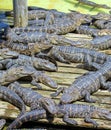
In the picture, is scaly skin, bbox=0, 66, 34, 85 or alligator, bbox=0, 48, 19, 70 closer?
scaly skin, bbox=0, 66, 34, 85

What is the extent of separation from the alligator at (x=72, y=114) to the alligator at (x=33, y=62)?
61.8 inches

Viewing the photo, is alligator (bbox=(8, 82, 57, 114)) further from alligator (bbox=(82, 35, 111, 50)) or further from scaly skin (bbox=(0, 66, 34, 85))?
alligator (bbox=(82, 35, 111, 50))

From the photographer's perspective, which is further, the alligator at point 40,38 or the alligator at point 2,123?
the alligator at point 40,38

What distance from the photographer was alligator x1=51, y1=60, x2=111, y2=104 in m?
6.72

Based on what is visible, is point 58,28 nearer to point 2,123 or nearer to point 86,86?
point 86,86

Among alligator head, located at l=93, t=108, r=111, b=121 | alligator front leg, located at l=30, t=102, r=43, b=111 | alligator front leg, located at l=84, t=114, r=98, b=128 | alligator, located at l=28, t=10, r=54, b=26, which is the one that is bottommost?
alligator front leg, located at l=84, t=114, r=98, b=128

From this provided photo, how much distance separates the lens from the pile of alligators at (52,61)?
6.29 m

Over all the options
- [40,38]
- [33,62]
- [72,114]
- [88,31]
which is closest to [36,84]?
[33,62]

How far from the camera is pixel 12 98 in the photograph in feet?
21.7

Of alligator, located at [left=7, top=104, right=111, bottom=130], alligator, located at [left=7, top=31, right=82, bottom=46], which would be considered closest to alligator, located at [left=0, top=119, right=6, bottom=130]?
alligator, located at [left=7, top=104, right=111, bottom=130]

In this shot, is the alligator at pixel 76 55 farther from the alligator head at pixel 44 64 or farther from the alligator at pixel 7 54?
the alligator at pixel 7 54

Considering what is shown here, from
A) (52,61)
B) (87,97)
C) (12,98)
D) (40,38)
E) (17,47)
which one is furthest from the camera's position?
(40,38)

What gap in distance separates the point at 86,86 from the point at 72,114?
84 cm

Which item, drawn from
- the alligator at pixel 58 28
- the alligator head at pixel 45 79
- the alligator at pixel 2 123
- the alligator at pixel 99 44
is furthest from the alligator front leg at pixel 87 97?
the alligator at pixel 58 28
